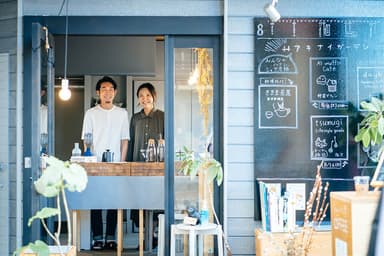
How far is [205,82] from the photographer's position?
446 cm

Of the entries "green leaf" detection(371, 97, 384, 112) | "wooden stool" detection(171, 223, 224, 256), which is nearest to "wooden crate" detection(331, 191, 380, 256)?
"wooden stool" detection(171, 223, 224, 256)

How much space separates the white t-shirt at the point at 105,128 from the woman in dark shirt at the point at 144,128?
0.38m

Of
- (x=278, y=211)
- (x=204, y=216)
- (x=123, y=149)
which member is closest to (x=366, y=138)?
(x=278, y=211)

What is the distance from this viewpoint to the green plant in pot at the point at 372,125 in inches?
156

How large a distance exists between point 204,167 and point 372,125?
54.7 inches

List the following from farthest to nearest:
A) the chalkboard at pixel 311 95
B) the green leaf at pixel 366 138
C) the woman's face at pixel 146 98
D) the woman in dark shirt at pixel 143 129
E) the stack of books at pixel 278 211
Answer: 1. the woman in dark shirt at pixel 143 129
2. the woman's face at pixel 146 98
3. the chalkboard at pixel 311 95
4. the green leaf at pixel 366 138
5. the stack of books at pixel 278 211

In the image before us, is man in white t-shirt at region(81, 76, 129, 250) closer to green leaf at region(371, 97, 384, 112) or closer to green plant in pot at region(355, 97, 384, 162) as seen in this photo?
green plant in pot at region(355, 97, 384, 162)

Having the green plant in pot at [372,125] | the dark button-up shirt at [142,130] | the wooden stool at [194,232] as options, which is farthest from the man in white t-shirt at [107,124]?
the green plant in pot at [372,125]

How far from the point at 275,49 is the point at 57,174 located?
2718 millimetres

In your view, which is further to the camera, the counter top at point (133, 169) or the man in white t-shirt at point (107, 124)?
the man in white t-shirt at point (107, 124)

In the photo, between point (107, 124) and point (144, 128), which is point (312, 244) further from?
point (144, 128)

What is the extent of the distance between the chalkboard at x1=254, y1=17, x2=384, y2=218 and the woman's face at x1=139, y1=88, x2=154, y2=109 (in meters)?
2.07

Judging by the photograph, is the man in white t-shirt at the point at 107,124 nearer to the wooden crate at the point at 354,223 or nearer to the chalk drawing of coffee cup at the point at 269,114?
the chalk drawing of coffee cup at the point at 269,114

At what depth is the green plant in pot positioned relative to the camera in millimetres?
3955
